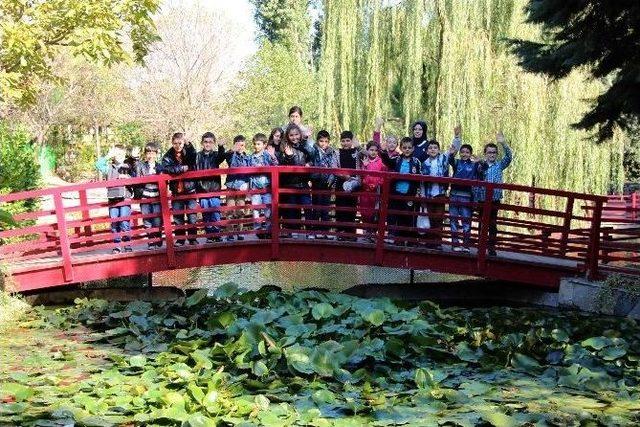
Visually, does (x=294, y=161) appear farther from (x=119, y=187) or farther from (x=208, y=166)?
(x=119, y=187)

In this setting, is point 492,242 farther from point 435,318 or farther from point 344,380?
point 344,380

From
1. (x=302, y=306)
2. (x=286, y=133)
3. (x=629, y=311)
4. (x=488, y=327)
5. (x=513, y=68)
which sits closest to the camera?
(x=488, y=327)

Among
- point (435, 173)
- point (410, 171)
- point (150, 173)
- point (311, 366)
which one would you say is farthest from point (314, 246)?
point (311, 366)

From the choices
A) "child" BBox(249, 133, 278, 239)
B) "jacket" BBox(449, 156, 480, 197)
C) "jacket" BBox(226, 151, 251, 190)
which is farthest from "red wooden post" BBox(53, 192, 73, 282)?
"jacket" BBox(449, 156, 480, 197)

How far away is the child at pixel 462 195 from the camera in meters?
9.38

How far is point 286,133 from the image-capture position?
9.62 meters

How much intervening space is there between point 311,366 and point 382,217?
438 cm

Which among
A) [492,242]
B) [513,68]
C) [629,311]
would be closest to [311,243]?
[492,242]

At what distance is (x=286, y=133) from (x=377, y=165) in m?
1.14

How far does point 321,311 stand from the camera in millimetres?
6785

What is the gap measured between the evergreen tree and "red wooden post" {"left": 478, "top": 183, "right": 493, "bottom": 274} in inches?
55.3

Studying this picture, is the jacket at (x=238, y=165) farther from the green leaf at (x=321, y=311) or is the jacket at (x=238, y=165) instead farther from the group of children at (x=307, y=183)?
the green leaf at (x=321, y=311)

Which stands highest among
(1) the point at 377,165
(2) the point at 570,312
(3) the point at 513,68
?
(3) the point at 513,68

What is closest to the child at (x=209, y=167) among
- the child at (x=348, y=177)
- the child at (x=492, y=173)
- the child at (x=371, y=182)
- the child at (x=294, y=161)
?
the child at (x=294, y=161)
